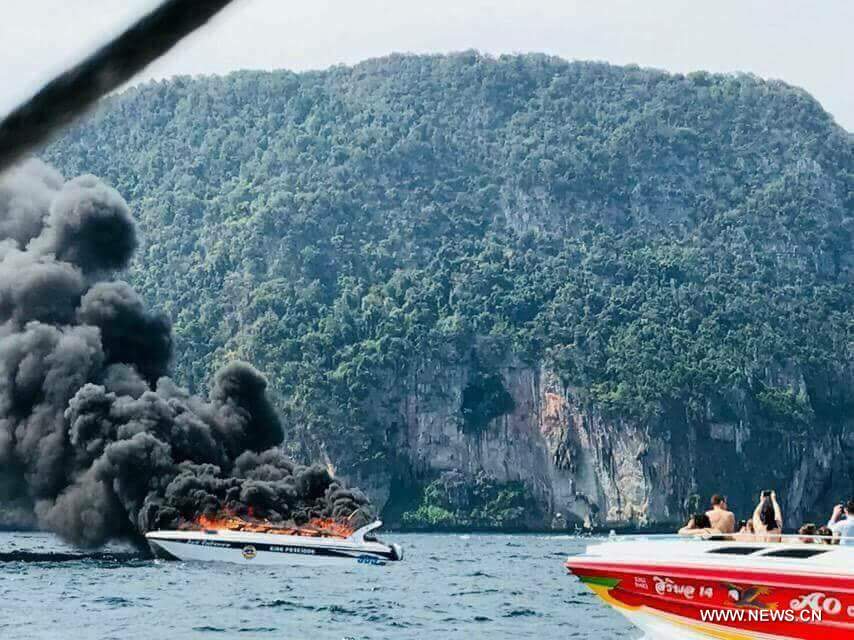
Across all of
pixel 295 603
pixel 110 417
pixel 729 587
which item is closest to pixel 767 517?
pixel 729 587

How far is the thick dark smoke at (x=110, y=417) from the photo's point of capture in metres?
94.6

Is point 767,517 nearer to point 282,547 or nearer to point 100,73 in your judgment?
point 100,73

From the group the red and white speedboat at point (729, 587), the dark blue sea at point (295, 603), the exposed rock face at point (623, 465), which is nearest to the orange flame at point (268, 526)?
the dark blue sea at point (295, 603)

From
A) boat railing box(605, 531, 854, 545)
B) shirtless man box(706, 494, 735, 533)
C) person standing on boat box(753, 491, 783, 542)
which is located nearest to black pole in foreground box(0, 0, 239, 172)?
boat railing box(605, 531, 854, 545)

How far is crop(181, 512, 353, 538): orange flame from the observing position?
79.8 metres

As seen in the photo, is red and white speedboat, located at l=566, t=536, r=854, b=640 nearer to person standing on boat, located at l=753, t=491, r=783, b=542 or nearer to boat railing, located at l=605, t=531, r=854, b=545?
boat railing, located at l=605, t=531, r=854, b=545

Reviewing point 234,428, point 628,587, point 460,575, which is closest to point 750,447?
point 234,428

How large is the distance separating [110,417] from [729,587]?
78.3 m

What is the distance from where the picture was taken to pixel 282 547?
3014 inches

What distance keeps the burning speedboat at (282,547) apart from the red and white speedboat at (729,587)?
52.3 metres

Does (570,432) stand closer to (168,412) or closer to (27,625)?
(168,412)

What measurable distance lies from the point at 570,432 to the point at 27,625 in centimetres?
15842

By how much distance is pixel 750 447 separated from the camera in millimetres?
198125

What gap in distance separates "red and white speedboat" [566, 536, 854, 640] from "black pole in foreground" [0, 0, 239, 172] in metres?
19.2
